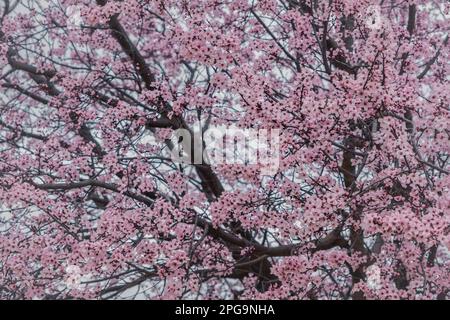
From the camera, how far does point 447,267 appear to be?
7.63 m

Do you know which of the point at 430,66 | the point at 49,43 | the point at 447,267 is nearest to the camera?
the point at 447,267

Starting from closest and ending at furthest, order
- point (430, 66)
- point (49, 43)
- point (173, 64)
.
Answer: point (430, 66)
point (49, 43)
point (173, 64)

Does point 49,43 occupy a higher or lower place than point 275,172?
higher

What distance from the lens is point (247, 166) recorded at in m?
6.57

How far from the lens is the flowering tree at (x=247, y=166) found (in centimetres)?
615

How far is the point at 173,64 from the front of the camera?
11789 millimetres

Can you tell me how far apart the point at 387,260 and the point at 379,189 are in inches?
62.7

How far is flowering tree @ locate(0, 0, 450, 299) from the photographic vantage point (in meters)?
6.15

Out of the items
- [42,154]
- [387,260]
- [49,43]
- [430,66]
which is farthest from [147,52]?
[387,260]

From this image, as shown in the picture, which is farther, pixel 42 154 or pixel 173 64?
pixel 173 64
